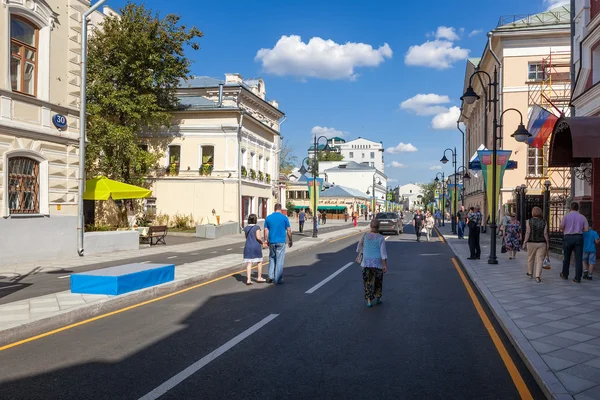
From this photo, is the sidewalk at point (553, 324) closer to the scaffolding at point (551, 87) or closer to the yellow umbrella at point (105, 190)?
the yellow umbrella at point (105, 190)

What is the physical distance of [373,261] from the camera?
9305mm

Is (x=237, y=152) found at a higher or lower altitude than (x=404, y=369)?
higher

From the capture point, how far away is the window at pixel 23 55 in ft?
53.0

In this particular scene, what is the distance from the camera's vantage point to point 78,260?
16969 millimetres

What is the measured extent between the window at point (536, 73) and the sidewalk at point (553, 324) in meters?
28.3

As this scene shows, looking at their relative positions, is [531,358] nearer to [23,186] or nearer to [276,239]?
[276,239]

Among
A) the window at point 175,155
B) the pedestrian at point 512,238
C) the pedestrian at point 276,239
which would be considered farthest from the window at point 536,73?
the pedestrian at point 276,239

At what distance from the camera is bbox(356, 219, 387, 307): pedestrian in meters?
9.30

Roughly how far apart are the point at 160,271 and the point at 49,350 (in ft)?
16.3

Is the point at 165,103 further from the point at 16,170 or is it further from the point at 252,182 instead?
the point at 16,170

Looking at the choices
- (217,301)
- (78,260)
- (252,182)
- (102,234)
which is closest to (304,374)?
(217,301)

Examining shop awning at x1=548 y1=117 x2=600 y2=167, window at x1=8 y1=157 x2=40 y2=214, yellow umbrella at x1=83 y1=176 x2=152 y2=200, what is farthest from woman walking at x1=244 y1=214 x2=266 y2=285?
yellow umbrella at x1=83 y1=176 x2=152 y2=200

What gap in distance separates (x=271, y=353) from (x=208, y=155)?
31764mm

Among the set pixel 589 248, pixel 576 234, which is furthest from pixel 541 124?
pixel 576 234
